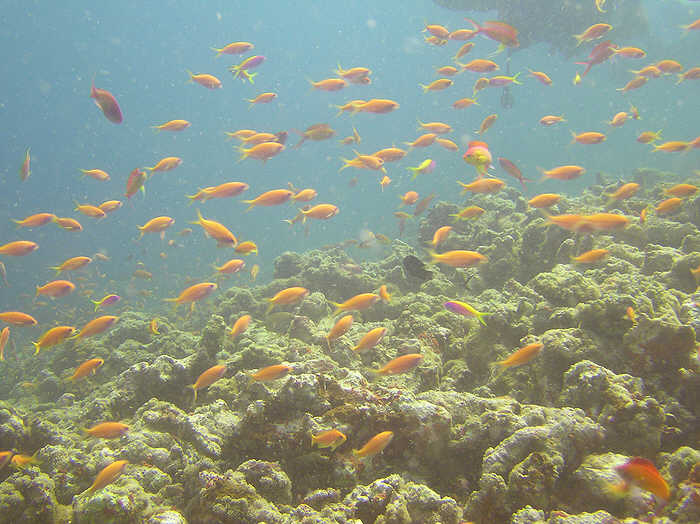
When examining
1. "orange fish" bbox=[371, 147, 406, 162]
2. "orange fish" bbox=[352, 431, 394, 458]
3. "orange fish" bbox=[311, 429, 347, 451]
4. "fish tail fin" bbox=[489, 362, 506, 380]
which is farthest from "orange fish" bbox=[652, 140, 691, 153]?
"orange fish" bbox=[311, 429, 347, 451]

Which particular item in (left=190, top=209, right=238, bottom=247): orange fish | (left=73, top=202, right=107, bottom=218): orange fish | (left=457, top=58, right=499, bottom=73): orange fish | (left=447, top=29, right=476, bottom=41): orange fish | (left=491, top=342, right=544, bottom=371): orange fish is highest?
(left=447, top=29, right=476, bottom=41): orange fish

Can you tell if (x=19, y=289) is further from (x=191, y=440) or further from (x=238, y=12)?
(x=238, y=12)

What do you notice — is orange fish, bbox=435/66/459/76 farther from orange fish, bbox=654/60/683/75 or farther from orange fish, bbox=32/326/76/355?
orange fish, bbox=32/326/76/355

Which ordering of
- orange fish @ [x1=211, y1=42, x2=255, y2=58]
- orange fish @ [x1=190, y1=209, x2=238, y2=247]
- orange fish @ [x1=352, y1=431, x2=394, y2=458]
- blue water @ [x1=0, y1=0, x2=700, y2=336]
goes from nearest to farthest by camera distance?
orange fish @ [x1=352, y1=431, x2=394, y2=458], orange fish @ [x1=190, y1=209, x2=238, y2=247], orange fish @ [x1=211, y1=42, x2=255, y2=58], blue water @ [x1=0, y1=0, x2=700, y2=336]

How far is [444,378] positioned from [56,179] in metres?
119

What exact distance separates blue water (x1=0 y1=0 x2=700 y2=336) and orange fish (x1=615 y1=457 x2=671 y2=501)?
1106 inches

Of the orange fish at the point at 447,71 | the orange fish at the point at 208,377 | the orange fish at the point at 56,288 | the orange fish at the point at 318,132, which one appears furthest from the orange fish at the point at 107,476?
the orange fish at the point at 447,71

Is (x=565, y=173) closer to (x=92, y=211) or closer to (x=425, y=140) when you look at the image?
(x=425, y=140)

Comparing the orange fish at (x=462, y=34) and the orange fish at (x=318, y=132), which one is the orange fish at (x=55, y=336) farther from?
the orange fish at (x=462, y=34)

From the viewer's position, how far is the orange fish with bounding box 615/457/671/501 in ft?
5.82

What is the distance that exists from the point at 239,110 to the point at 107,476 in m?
131

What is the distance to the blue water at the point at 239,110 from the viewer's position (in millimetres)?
47531

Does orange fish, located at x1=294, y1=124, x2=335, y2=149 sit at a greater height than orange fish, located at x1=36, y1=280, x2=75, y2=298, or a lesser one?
greater

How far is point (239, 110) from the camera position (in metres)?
117
